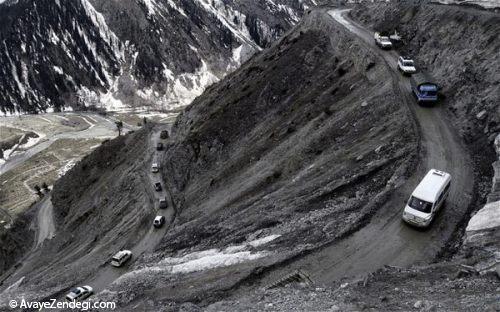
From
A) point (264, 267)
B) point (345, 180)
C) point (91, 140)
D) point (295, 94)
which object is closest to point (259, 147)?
point (295, 94)

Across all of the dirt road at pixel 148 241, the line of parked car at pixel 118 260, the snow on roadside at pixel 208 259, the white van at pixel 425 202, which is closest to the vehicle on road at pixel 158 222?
the line of parked car at pixel 118 260

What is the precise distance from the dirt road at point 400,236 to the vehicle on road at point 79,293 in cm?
2132

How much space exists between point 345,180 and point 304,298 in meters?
12.2

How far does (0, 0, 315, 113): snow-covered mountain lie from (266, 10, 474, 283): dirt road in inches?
5881

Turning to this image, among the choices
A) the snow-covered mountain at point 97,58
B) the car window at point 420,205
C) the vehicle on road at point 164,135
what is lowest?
the car window at point 420,205

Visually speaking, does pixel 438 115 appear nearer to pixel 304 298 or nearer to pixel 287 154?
pixel 287 154

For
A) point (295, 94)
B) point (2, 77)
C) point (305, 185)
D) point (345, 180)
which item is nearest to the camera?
point (345, 180)

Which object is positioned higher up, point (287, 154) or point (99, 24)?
point (99, 24)

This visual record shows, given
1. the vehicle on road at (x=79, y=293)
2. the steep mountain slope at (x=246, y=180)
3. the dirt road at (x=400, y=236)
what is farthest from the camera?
the vehicle on road at (x=79, y=293)

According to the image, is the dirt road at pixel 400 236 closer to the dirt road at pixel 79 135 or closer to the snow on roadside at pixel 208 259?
the snow on roadside at pixel 208 259

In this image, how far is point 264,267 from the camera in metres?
24.0

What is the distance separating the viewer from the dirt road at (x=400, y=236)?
22.7m

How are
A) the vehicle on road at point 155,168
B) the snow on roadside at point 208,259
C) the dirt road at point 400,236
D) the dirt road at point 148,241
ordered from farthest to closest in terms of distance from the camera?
the vehicle on road at point 155,168 < the dirt road at point 148,241 < the snow on roadside at point 208,259 < the dirt road at point 400,236

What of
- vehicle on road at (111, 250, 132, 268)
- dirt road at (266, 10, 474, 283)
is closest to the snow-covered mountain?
vehicle on road at (111, 250, 132, 268)
